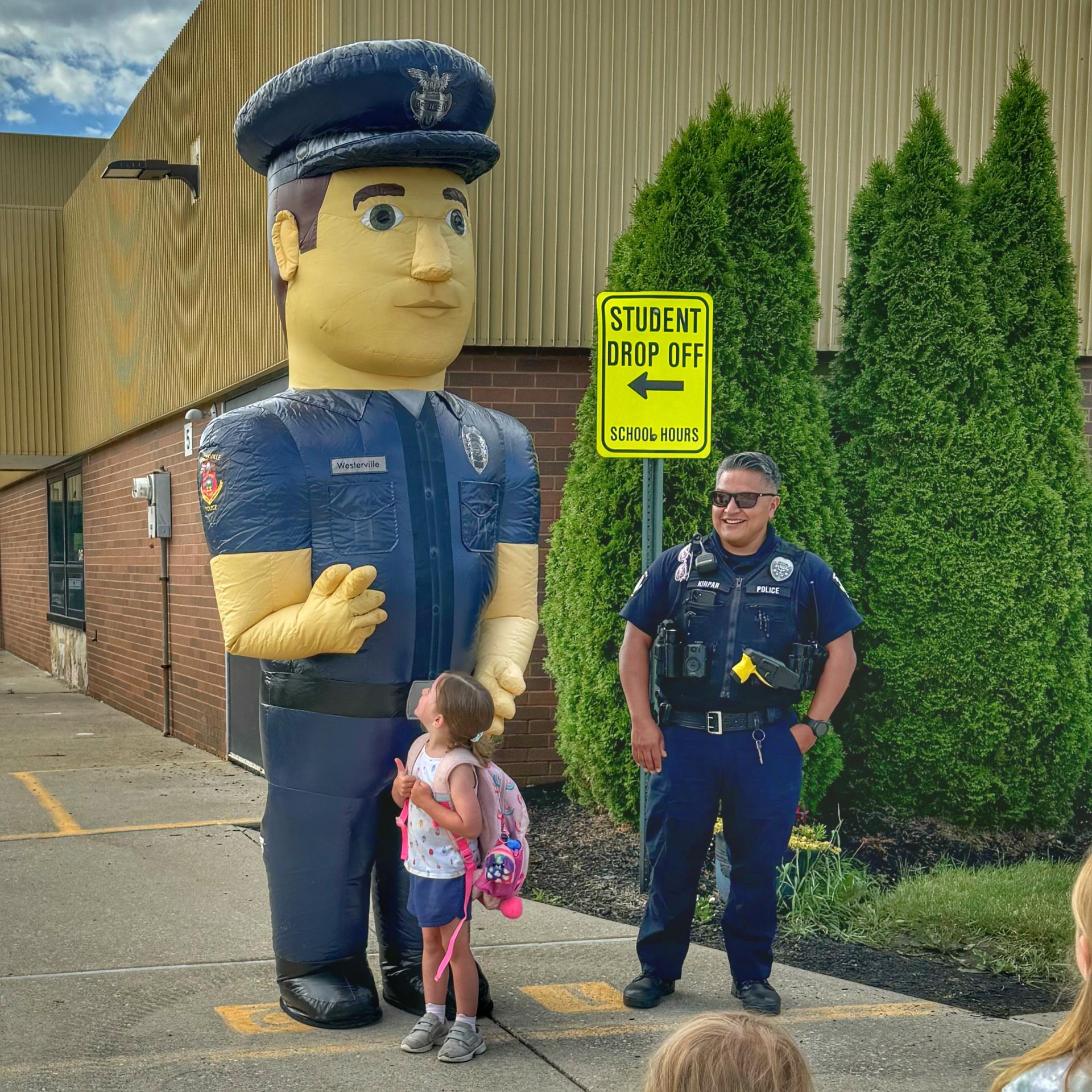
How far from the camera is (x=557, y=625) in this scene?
7395 millimetres

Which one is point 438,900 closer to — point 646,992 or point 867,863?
point 646,992

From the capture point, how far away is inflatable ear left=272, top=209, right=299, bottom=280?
4375mm

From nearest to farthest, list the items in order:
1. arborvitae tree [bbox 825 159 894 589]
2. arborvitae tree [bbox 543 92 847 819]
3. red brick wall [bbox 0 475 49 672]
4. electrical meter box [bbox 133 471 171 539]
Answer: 1. arborvitae tree [bbox 543 92 847 819]
2. arborvitae tree [bbox 825 159 894 589]
3. electrical meter box [bbox 133 471 171 539]
4. red brick wall [bbox 0 475 49 672]

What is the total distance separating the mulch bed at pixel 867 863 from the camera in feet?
15.7

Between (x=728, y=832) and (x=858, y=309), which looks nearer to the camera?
(x=728, y=832)

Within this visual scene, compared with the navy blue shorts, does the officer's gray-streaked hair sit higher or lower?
higher

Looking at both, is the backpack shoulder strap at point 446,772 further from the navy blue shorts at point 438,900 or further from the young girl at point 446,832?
the navy blue shorts at point 438,900

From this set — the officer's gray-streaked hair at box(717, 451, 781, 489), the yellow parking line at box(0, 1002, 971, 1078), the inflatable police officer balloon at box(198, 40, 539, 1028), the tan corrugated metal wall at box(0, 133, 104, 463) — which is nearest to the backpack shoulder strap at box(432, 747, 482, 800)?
the inflatable police officer balloon at box(198, 40, 539, 1028)

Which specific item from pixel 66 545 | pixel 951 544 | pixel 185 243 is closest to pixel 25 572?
pixel 66 545

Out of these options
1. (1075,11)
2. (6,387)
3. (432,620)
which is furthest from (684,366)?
(6,387)

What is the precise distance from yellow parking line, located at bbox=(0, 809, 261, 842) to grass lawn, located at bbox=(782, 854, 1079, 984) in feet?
11.4

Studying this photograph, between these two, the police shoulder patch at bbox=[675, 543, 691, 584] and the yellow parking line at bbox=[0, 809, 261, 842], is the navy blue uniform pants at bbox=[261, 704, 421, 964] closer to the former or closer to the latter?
the police shoulder patch at bbox=[675, 543, 691, 584]

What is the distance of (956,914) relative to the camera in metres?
5.39

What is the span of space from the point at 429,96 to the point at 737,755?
230cm
